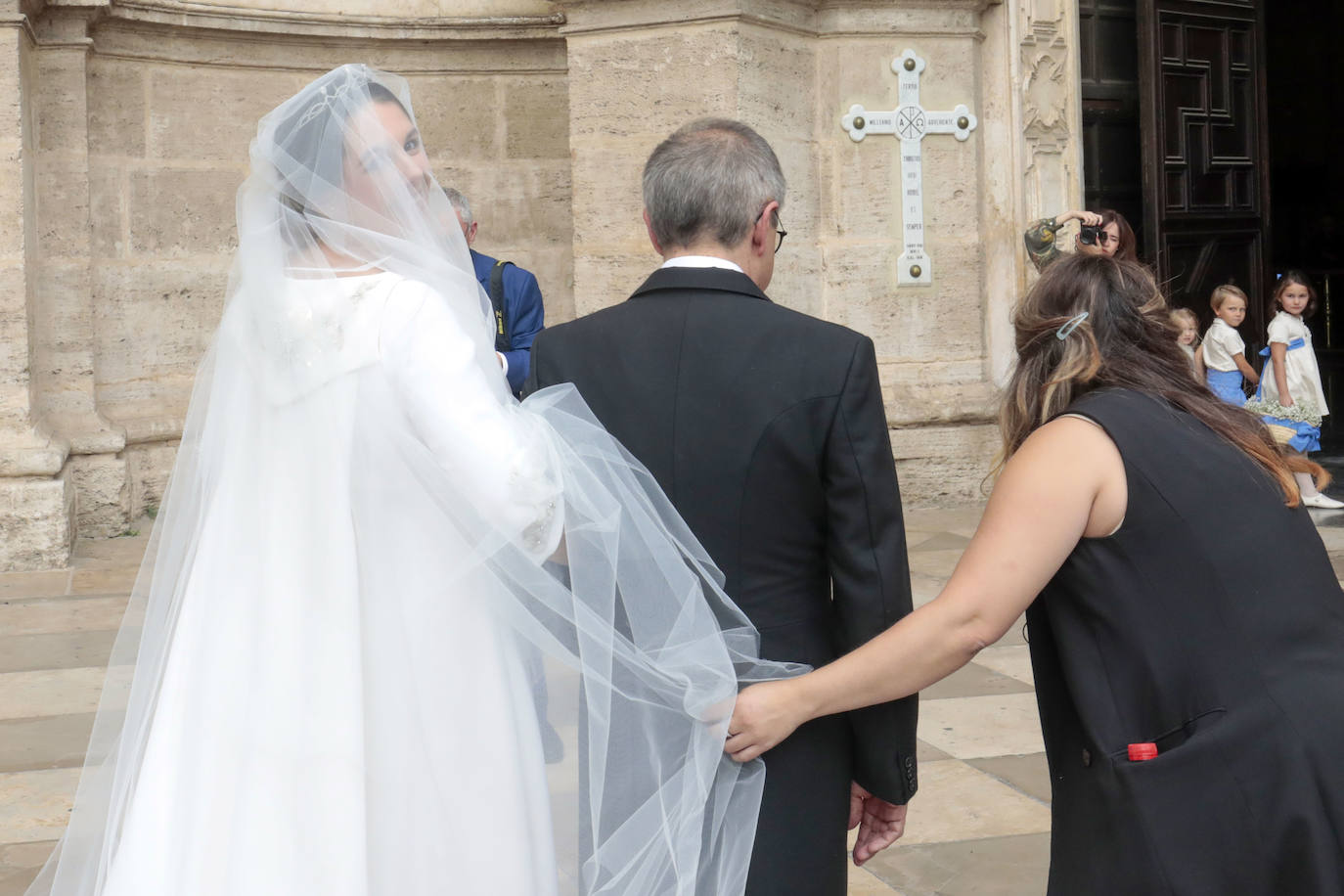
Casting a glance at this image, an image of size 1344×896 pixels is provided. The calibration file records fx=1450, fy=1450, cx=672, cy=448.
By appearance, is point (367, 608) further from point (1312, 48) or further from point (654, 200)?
point (1312, 48)

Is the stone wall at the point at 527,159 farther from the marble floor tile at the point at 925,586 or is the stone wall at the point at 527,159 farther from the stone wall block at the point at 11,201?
the marble floor tile at the point at 925,586

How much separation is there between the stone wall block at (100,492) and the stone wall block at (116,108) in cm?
174

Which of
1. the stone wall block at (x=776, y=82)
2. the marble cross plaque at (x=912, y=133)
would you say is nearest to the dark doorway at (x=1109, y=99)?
the marble cross plaque at (x=912, y=133)

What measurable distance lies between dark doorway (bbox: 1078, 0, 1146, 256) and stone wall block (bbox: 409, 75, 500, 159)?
3.53m

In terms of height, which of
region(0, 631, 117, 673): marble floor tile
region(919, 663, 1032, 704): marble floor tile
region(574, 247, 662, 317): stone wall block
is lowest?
region(919, 663, 1032, 704): marble floor tile

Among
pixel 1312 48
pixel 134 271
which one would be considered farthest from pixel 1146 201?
pixel 1312 48

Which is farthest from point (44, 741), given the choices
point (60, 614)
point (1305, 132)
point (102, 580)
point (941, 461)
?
point (1305, 132)

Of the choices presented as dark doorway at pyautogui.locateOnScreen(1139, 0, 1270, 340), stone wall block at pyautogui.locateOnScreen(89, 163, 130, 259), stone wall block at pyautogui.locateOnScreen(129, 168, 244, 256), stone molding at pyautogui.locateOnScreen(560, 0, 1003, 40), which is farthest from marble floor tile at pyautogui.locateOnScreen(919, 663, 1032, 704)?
stone wall block at pyautogui.locateOnScreen(89, 163, 130, 259)

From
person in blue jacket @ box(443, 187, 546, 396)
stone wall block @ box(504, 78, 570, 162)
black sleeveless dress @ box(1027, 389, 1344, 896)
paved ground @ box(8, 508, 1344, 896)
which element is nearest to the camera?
black sleeveless dress @ box(1027, 389, 1344, 896)

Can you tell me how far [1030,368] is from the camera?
6.54 ft

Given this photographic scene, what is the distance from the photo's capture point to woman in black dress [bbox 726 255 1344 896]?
5.84 feet

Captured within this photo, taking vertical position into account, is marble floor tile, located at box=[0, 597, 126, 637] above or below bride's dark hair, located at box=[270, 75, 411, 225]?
below

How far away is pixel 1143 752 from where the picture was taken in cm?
180

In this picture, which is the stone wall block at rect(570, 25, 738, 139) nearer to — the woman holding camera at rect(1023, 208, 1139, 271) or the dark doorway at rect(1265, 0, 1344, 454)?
the woman holding camera at rect(1023, 208, 1139, 271)
